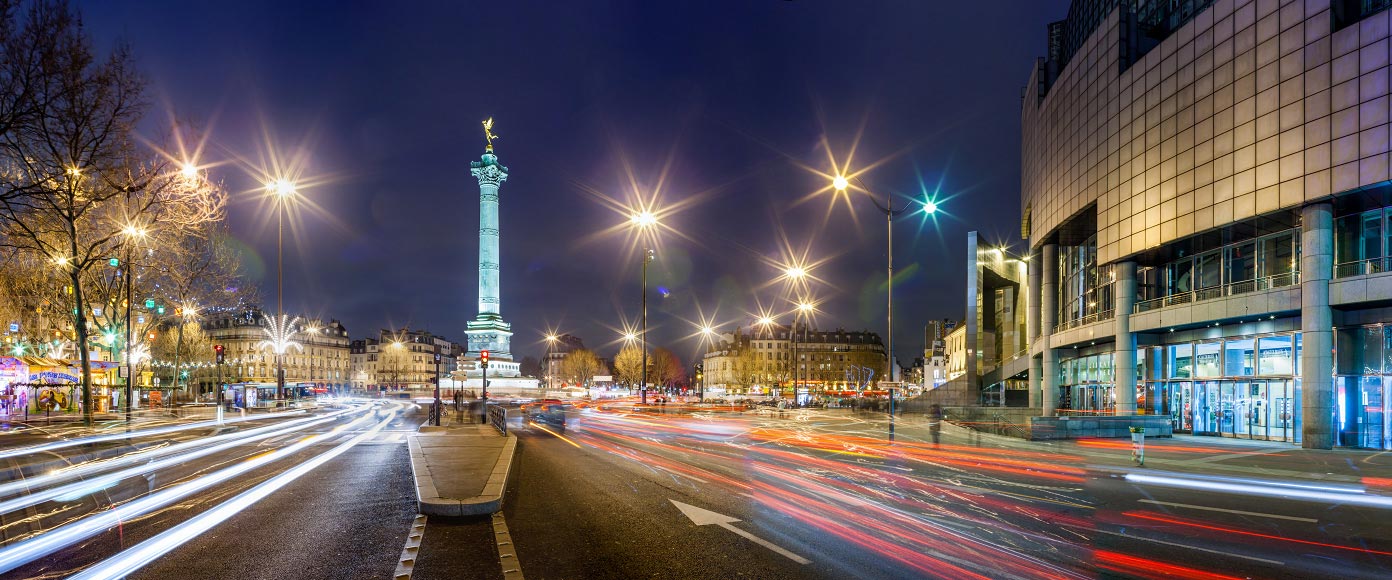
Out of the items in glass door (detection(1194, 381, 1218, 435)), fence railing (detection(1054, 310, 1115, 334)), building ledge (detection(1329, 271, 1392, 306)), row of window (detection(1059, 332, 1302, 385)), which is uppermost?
building ledge (detection(1329, 271, 1392, 306))

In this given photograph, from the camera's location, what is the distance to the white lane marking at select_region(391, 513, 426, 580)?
23.5ft

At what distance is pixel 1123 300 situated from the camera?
38.8 metres

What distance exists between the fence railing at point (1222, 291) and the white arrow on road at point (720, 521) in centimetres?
3097

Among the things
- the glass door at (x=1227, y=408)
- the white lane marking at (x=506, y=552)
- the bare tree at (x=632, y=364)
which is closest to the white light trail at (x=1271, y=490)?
the white lane marking at (x=506, y=552)

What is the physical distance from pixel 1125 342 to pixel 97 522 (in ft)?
140

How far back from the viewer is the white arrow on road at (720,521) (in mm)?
8332

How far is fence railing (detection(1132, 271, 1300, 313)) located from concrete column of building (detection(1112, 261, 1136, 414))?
2.03 feet

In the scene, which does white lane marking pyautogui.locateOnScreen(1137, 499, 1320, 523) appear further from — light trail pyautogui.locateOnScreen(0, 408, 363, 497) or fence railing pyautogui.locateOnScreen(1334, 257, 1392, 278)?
fence railing pyautogui.locateOnScreen(1334, 257, 1392, 278)

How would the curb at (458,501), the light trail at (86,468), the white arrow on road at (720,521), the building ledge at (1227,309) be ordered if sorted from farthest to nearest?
the building ledge at (1227,309), the light trail at (86,468), the curb at (458,501), the white arrow on road at (720,521)

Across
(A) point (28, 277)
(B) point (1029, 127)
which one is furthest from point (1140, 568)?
(A) point (28, 277)

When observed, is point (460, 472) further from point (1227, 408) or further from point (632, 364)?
point (632, 364)

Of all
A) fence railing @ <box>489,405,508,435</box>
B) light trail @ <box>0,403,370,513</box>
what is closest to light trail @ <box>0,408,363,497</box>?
light trail @ <box>0,403,370,513</box>

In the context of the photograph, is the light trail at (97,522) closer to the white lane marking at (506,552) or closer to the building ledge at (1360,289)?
the white lane marking at (506,552)

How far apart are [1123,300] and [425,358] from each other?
16970 centimetres
